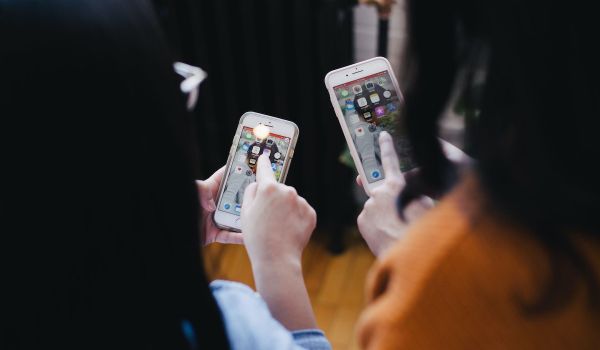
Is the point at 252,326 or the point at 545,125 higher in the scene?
the point at 545,125

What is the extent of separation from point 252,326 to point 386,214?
0.78ft

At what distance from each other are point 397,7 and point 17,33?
1.03m

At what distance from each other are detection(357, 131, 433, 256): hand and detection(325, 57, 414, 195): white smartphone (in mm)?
54

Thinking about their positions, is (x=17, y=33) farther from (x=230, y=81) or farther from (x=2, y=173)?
(x=230, y=81)

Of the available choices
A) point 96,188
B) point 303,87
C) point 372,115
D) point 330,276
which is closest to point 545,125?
point 96,188

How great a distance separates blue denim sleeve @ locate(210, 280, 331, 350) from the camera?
604 millimetres

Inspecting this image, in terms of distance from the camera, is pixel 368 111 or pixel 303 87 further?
pixel 303 87

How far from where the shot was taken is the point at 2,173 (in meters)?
0.41

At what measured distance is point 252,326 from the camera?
0.61 m

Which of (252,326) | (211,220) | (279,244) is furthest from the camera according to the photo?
(211,220)

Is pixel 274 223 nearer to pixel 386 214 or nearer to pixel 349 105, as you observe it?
pixel 386 214

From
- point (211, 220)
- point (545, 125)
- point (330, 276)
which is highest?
point (545, 125)

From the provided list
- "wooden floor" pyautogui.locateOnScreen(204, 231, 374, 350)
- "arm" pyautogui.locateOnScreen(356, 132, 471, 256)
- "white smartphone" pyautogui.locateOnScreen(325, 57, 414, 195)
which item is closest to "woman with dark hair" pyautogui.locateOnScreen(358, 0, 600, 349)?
"arm" pyautogui.locateOnScreen(356, 132, 471, 256)

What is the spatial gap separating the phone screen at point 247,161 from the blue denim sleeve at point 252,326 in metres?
0.22
